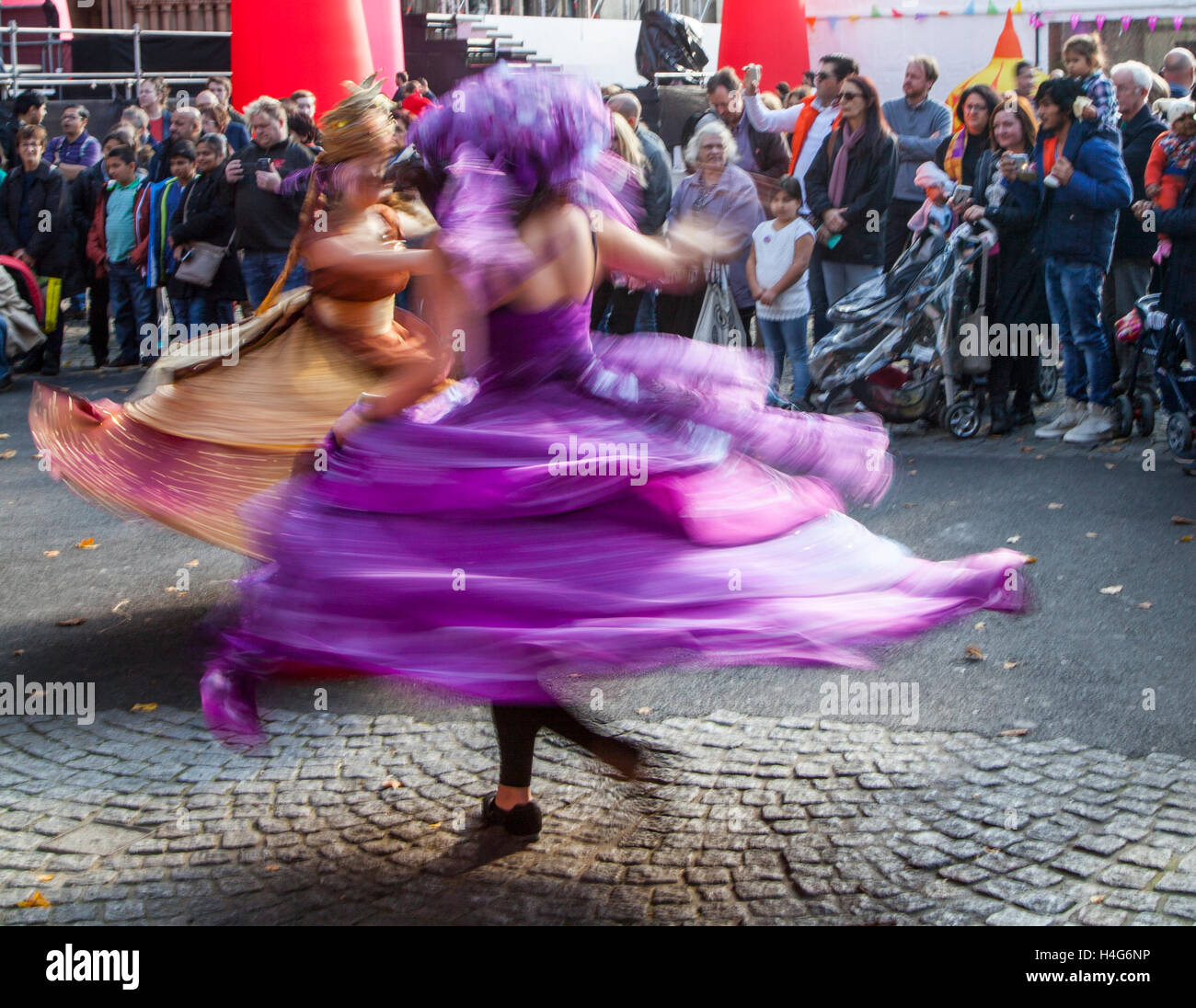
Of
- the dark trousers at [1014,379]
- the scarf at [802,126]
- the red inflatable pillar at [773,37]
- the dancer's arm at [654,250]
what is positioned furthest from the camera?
the red inflatable pillar at [773,37]

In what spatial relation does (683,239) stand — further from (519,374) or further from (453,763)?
(453,763)

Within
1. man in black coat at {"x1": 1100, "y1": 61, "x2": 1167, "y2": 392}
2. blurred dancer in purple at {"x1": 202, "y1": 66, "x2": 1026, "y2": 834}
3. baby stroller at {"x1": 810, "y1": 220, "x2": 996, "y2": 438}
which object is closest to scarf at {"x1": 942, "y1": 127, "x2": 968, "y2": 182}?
baby stroller at {"x1": 810, "y1": 220, "x2": 996, "y2": 438}

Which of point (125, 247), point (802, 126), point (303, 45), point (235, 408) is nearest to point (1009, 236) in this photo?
point (802, 126)

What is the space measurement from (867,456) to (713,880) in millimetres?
1201

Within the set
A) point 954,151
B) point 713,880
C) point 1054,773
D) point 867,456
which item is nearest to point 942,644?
point 1054,773

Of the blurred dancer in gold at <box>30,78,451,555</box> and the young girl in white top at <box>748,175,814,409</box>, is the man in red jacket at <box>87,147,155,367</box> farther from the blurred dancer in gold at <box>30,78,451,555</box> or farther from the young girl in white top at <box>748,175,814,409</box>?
the blurred dancer in gold at <box>30,78,451,555</box>

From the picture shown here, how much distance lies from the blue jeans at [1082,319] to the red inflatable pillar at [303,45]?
333 inches

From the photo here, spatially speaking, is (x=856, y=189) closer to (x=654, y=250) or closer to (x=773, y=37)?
(x=654, y=250)

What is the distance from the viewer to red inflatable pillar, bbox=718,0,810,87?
16297mm

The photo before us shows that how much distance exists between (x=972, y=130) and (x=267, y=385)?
514 centimetres

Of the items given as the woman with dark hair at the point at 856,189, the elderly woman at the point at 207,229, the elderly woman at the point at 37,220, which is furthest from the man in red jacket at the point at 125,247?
the woman with dark hair at the point at 856,189

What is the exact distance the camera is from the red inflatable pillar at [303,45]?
1424cm

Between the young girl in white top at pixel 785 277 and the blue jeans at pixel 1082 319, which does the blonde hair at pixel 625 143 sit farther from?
the young girl in white top at pixel 785 277

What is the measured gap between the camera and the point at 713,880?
11.7 ft
